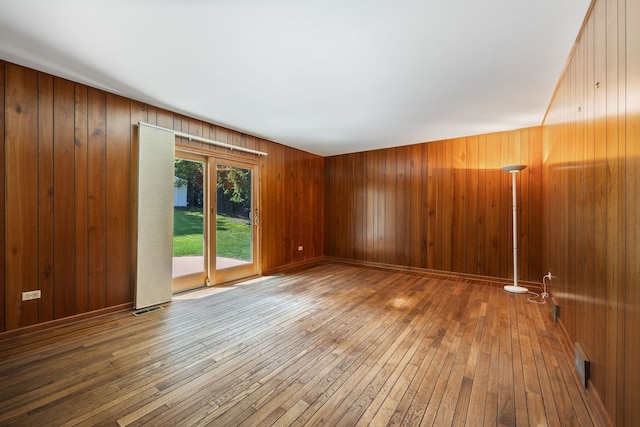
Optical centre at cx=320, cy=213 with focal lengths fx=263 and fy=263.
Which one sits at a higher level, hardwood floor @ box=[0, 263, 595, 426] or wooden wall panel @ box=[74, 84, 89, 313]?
wooden wall panel @ box=[74, 84, 89, 313]

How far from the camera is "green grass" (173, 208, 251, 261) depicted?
368 cm

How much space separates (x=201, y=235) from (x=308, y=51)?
9.79 feet

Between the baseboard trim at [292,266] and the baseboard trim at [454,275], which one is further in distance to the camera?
the baseboard trim at [292,266]

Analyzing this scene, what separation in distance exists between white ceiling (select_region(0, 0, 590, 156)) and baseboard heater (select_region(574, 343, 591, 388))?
90.2 inches

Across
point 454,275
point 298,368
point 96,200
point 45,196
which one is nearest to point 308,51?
point 298,368

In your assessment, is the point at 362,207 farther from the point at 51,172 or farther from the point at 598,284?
the point at 51,172

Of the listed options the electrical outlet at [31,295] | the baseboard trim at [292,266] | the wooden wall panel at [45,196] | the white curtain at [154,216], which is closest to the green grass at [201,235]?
the white curtain at [154,216]

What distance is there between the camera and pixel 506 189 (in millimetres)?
4285

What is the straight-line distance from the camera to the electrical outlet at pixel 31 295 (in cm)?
247

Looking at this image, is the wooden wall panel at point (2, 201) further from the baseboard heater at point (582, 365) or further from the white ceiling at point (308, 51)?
the baseboard heater at point (582, 365)

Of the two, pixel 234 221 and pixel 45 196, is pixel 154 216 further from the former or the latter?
pixel 234 221

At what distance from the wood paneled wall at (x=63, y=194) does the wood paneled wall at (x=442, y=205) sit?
3798 mm

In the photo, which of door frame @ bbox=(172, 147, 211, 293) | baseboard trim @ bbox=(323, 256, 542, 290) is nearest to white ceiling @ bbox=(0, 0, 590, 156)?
door frame @ bbox=(172, 147, 211, 293)

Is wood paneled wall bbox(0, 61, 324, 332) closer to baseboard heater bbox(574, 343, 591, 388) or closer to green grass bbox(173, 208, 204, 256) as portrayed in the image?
green grass bbox(173, 208, 204, 256)
